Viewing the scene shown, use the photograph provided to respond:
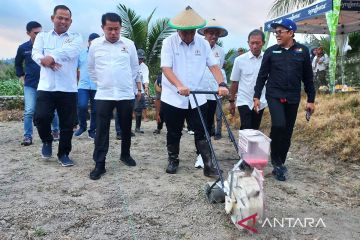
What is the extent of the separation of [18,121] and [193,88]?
693 centimetres

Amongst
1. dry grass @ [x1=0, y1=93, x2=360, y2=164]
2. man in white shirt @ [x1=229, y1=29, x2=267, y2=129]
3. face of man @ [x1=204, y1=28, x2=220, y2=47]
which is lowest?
dry grass @ [x1=0, y1=93, x2=360, y2=164]

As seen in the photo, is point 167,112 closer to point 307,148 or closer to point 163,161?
point 163,161

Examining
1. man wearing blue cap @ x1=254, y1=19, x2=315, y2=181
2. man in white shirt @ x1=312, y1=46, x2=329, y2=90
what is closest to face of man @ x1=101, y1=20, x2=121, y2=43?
man wearing blue cap @ x1=254, y1=19, x2=315, y2=181

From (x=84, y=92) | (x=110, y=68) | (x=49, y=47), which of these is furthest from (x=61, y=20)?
(x=84, y=92)

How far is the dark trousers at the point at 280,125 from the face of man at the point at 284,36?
2.17ft

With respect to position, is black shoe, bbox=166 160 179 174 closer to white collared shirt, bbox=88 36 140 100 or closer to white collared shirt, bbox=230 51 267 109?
white collared shirt, bbox=88 36 140 100

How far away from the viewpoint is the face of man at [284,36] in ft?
14.0

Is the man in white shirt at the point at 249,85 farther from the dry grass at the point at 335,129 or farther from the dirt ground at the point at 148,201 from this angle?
the dry grass at the point at 335,129

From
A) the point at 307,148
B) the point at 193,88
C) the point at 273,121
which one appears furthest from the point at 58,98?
the point at 307,148

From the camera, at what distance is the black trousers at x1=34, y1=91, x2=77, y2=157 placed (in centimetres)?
466

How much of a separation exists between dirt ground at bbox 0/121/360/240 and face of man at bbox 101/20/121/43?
1.63 m

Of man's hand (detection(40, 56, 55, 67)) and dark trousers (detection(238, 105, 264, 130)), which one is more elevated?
man's hand (detection(40, 56, 55, 67))

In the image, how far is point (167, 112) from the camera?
4.50m

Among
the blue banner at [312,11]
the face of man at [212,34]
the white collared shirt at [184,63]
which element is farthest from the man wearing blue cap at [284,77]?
the blue banner at [312,11]
